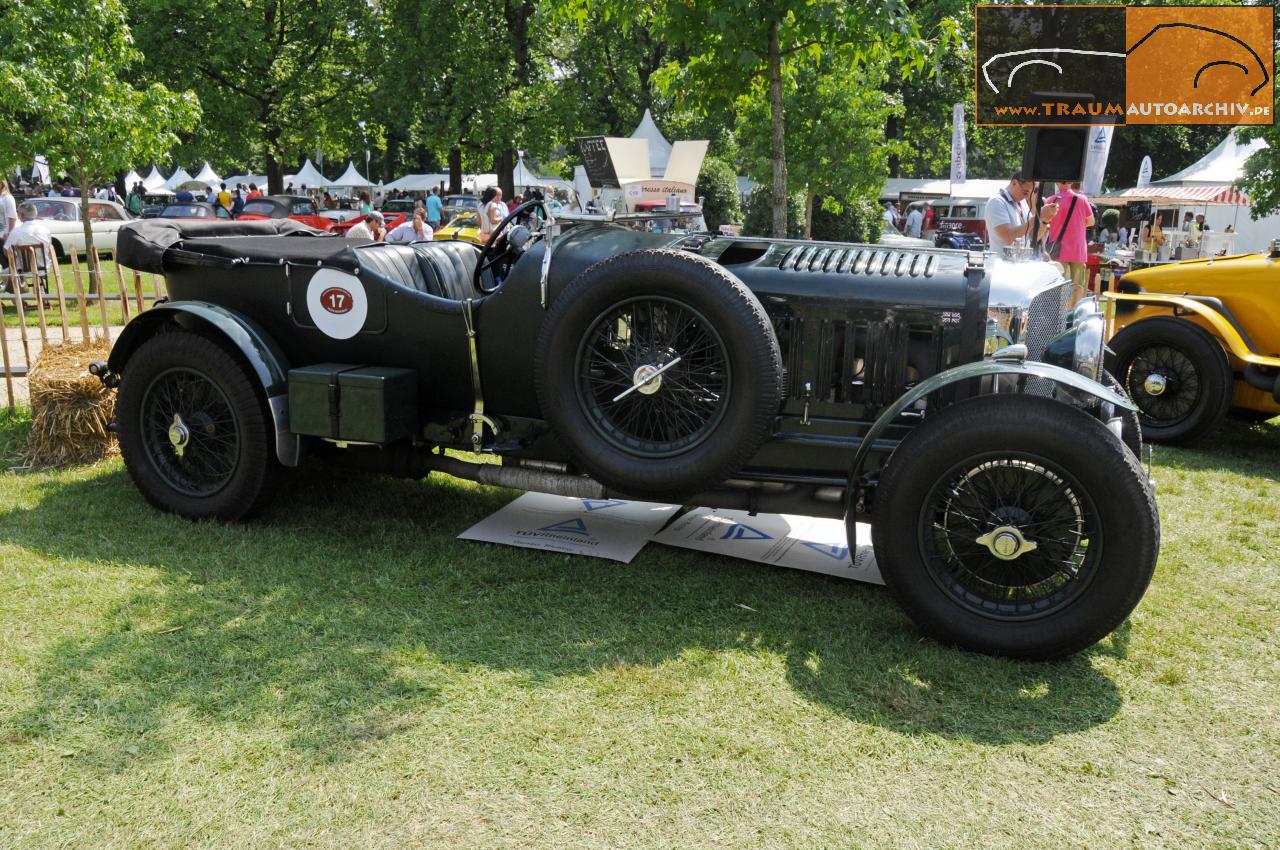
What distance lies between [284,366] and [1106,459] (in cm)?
357

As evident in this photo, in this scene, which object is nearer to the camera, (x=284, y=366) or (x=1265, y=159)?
(x=284, y=366)

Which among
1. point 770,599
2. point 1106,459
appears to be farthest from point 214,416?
point 1106,459

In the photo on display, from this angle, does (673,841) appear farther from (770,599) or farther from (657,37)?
(657,37)

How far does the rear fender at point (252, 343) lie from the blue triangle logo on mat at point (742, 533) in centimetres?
211

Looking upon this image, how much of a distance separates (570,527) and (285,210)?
897 inches

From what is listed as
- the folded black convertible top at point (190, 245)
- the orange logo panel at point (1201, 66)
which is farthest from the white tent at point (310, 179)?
the folded black convertible top at point (190, 245)

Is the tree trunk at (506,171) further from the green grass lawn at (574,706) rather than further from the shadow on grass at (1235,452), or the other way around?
the green grass lawn at (574,706)

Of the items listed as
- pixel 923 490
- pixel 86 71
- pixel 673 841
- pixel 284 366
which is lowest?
pixel 673 841

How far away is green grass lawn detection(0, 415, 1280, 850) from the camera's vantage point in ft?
8.61

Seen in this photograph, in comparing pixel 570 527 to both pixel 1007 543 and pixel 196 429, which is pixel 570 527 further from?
pixel 1007 543

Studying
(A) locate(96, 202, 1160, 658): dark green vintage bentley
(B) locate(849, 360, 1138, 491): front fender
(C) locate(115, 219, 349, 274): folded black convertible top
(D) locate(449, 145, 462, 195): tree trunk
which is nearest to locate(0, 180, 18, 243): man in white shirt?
(C) locate(115, 219, 349, 274): folded black convertible top

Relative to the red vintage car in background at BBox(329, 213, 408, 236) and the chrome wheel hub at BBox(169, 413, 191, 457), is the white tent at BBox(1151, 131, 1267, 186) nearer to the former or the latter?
the red vintage car in background at BBox(329, 213, 408, 236)

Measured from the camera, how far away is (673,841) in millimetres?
2537

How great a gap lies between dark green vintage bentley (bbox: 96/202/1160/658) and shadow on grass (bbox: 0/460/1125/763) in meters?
0.24
